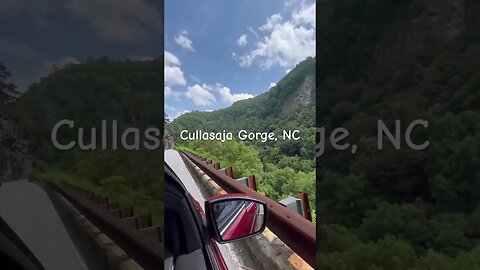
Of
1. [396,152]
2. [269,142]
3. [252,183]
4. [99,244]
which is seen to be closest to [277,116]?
[269,142]

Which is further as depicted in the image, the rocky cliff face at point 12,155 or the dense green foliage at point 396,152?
the dense green foliage at point 396,152

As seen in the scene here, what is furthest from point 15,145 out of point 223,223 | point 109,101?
point 223,223

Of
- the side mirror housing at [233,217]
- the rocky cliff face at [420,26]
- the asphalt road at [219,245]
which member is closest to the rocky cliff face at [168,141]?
the asphalt road at [219,245]

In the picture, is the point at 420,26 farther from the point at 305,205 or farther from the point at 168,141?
the point at 168,141

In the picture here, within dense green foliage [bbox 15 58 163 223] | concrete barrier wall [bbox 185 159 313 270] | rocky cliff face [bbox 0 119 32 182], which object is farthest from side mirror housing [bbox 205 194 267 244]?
rocky cliff face [bbox 0 119 32 182]

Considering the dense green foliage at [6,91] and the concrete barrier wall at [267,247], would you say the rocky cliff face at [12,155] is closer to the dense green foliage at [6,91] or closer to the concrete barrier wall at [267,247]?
the dense green foliage at [6,91]

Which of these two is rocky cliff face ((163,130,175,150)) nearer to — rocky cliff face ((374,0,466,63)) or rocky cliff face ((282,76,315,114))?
rocky cliff face ((282,76,315,114))

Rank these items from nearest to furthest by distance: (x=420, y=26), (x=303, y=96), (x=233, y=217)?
1. (x=233, y=217)
2. (x=303, y=96)
3. (x=420, y=26)
